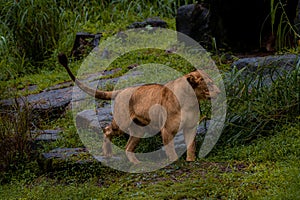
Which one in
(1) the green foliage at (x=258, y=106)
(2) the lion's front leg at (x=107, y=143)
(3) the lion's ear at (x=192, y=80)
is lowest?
(2) the lion's front leg at (x=107, y=143)

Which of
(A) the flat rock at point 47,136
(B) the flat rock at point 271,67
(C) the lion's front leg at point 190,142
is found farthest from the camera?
(A) the flat rock at point 47,136

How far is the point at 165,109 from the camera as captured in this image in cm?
609

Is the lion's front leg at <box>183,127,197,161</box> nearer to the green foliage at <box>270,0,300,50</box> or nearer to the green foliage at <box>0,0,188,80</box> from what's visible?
the green foliage at <box>270,0,300,50</box>

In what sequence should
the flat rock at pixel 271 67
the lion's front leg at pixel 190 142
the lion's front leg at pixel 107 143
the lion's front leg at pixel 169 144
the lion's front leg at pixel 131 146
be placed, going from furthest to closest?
1. the flat rock at pixel 271 67
2. the lion's front leg at pixel 107 143
3. the lion's front leg at pixel 131 146
4. the lion's front leg at pixel 190 142
5. the lion's front leg at pixel 169 144

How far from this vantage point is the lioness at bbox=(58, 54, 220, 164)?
6.07 meters

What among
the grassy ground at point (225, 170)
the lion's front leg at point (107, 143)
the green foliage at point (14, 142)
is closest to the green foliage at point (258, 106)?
the grassy ground at point (225, 170)

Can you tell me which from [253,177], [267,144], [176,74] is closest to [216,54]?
[176,74]

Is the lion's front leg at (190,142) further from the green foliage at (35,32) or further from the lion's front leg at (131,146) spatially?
the green foliage at (35,32)

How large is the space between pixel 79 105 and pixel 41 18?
3419 millimetres

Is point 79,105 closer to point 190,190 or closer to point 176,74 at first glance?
point 176,74

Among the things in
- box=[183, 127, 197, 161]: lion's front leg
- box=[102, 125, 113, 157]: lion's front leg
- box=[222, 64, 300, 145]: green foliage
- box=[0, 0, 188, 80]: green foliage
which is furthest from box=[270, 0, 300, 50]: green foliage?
box=[0, 0, 188, 80]: green foliage

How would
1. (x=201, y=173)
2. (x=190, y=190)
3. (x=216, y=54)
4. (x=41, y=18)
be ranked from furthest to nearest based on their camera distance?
(x=41, y=18), (x=216, y=54), (x=201, y=173), (x=190, y=190)

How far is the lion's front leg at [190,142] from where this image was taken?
619 cm

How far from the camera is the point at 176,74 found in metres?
9.23
